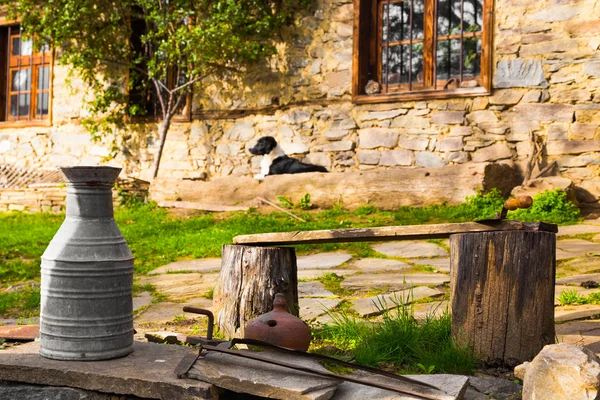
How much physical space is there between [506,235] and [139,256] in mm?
4277

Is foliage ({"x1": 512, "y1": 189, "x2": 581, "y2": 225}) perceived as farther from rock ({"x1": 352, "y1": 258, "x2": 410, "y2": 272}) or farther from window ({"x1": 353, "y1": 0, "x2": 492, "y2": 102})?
rock ({"x1": 352, "y1": 258, "x2": 410, "y2": 272})

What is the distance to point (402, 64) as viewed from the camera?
9.29m

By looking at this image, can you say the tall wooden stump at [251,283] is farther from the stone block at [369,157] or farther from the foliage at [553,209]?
the stone block at [369,157]

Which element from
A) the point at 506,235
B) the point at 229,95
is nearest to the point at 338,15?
the point at 229,95

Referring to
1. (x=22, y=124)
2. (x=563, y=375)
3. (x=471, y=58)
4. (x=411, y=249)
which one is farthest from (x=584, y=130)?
(x=22, y=124)

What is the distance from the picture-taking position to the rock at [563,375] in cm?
218

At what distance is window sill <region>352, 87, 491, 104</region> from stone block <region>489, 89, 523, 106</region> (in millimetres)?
97

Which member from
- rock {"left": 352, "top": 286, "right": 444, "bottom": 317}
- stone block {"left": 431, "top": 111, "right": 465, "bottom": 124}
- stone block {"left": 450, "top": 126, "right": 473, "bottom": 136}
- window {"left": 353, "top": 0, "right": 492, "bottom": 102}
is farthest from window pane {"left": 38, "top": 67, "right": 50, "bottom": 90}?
rock {"left": 352, "top": 286, "right": 444, "bottom": 317}

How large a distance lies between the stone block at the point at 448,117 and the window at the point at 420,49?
216mm

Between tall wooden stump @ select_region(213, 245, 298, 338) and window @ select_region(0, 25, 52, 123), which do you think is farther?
window @ select_region(0, 25, 52, 123)

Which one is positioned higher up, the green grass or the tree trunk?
the tree trunk

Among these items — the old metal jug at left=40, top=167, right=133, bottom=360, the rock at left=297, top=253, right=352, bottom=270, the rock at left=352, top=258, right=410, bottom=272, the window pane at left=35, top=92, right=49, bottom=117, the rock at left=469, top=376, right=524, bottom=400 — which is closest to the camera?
the rock at left=469, top=376, right=524, bottom=400

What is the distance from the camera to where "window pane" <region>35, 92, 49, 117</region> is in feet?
40.5

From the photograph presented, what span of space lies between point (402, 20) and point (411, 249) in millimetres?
4296
